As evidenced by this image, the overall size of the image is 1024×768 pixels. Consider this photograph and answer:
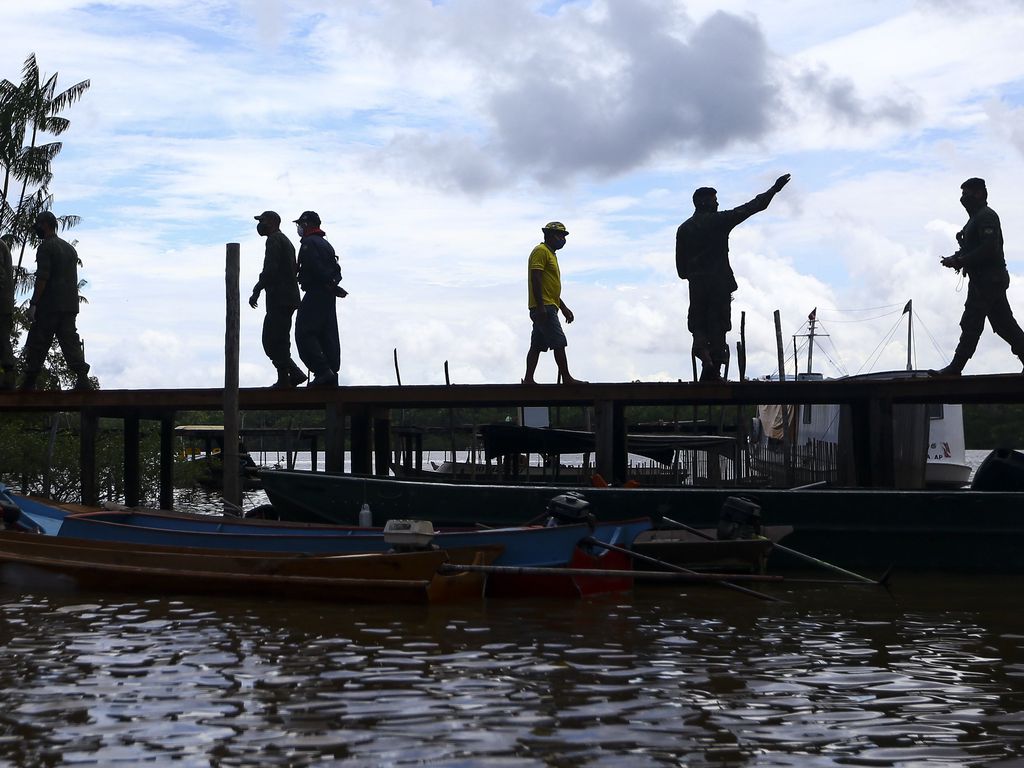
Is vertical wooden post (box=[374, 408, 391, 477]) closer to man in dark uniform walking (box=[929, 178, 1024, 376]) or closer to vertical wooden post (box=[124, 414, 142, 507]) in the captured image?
vertical wooden post (box=[124, 414, 142, 507])

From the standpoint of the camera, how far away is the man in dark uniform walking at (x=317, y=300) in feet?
43.9

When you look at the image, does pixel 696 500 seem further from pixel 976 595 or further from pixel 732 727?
pixel 732 727

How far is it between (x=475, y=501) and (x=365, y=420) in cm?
256

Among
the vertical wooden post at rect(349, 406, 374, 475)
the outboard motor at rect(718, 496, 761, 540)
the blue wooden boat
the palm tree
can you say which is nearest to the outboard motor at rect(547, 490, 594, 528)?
the blue wooden boat

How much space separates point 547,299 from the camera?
12789 mm

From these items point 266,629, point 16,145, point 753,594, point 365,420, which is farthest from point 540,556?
point 16,145

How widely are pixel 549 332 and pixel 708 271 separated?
176 centimetres

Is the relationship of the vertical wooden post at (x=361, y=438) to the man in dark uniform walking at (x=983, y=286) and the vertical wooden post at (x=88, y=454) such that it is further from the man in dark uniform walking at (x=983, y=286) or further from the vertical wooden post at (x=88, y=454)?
the man in dark uniform walking at (x=983, y=286)

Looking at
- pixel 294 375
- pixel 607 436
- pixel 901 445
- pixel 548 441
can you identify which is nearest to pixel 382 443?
pixel 548 441

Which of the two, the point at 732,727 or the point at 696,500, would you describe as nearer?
the point at 732,727

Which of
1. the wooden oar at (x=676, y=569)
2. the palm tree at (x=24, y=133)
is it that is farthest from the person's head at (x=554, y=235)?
the palm tree at (x=24, y=133)

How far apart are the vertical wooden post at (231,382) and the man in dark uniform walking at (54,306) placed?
6.67 ft

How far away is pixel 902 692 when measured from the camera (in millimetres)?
6312

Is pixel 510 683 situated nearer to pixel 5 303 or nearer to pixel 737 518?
pixel 737 518
